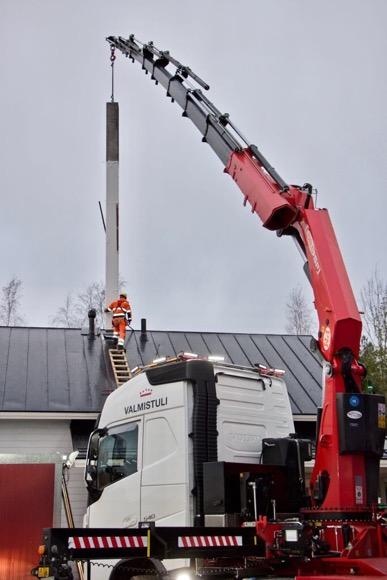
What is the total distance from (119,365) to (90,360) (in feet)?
3.57

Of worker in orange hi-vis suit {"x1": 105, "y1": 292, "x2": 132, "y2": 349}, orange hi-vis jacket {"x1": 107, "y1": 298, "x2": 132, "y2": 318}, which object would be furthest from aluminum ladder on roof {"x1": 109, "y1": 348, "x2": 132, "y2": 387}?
orange hi-vis jacket {"x1": 107, "y1": 298, "x2": 132, "y2": 318}

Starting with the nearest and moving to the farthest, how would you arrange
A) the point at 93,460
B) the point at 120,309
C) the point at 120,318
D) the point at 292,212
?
the point at 292,212, the point at 93,460, the point at 120,318, the point at 120,309

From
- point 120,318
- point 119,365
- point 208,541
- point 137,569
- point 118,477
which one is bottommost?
point 137,569

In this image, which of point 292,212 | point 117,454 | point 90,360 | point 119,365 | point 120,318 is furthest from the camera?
point 120,318

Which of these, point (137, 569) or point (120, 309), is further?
point (120, 309)

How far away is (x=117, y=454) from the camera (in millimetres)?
10055

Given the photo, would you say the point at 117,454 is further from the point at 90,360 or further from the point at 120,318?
the point at 120,318

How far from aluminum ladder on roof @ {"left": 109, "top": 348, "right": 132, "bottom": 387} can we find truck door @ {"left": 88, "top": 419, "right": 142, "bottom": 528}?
6.14m

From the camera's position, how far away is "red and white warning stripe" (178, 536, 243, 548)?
23.4 feet

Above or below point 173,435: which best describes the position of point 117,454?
below

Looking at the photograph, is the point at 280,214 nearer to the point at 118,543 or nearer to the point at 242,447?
the point at 242,447

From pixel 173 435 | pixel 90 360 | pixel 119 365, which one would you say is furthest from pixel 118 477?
pixel 90 360

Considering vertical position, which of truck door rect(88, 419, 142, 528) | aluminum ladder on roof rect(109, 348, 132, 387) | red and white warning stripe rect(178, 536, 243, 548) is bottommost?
red and white warning stripe rect(178, 536, 243, 548)

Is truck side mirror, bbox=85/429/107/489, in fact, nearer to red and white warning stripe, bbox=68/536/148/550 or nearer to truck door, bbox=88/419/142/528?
truck door, bbox=88/419/142/528
